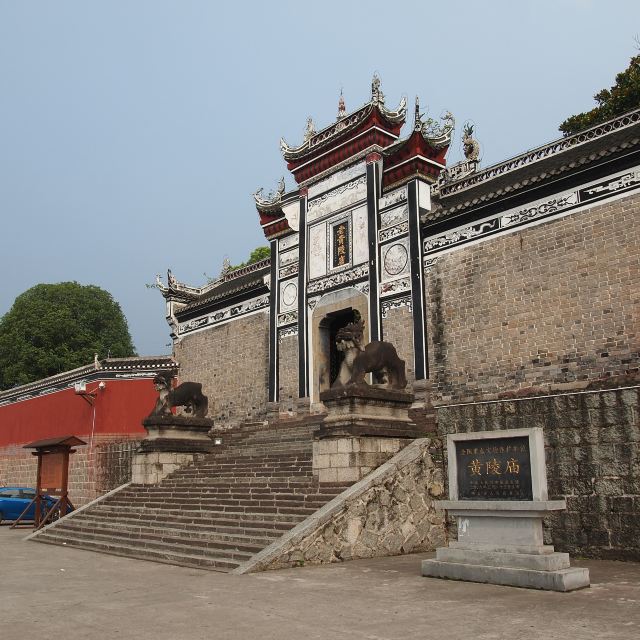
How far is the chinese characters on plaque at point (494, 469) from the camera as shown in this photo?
7.32 meters

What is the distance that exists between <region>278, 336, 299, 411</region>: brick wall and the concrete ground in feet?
31.3

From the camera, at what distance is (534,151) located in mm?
14594

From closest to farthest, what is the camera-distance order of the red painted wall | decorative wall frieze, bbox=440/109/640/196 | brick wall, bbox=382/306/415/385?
decorative wall frieze, bbox=440/109/640/196
brick wall, bbox=382/306/415/385
the red painted wall

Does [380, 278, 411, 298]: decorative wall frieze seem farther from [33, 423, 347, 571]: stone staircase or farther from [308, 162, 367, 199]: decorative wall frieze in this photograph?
[33, 423, 347, 571]: stone staircase

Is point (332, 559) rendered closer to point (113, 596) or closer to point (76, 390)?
point (113, 596)

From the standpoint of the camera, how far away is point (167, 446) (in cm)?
1490

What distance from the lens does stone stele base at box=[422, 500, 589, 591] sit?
682 cm

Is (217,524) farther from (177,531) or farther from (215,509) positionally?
(215,509)

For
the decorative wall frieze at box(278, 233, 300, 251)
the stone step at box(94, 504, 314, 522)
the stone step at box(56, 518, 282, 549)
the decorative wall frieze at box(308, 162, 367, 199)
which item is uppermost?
the decorative wall frieze at box(308, 162, 367, 199)

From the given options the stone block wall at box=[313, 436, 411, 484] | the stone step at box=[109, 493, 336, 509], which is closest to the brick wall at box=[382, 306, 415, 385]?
the stone block wall at box=[313, 436, 411, 484]

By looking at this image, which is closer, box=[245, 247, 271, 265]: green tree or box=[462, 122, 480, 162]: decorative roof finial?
box=[462, 122, 480, 162]: decorative roof finial

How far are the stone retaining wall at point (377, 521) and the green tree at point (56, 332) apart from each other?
2720 centimetres

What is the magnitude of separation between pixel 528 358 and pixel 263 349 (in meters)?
8.69

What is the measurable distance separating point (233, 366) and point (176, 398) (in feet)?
15.6
